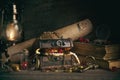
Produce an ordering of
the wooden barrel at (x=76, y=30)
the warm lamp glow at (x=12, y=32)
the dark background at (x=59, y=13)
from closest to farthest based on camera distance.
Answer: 1. the warm lamp glow at (x=12, y=32)
2. the wooden barrel at (x=76, y=30)
3. the dark background at (x=59, y=13)

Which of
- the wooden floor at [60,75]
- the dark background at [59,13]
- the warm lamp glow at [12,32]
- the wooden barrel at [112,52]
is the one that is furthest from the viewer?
the dark background at [59,13]

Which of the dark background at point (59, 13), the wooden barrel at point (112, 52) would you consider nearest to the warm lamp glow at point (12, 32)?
the dark background at point (59, 13)

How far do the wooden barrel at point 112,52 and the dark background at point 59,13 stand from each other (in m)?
0.54

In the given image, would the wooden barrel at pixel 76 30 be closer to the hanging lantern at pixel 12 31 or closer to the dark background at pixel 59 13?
the dark background at pixel 59 13

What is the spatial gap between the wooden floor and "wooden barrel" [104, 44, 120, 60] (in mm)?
206

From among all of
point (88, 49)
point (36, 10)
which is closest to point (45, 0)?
point (36, 10)

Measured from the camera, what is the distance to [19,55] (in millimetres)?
3408

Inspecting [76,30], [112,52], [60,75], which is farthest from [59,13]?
[60,75]

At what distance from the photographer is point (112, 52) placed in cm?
321

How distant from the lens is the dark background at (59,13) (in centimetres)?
386

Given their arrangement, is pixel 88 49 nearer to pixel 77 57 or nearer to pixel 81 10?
pixel 77 57

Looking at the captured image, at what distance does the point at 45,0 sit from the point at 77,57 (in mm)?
1162

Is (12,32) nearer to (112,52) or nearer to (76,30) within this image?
(76,30)

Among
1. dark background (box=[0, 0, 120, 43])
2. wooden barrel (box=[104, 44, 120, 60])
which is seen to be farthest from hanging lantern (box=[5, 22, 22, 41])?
wooden barrel (box=[104, 44, 120, 60])
